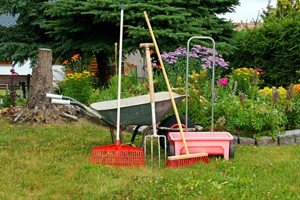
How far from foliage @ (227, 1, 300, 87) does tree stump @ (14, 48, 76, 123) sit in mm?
4181

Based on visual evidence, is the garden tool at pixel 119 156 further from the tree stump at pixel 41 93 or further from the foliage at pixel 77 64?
the foliage at pixel 77 64

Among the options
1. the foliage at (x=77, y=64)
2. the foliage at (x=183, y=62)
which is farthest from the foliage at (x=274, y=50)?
the foliage at (x=77, y=64)

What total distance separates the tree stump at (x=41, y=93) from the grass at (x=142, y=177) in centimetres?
194

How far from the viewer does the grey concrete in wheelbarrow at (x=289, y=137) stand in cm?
632

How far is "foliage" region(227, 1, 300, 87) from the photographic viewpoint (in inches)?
376

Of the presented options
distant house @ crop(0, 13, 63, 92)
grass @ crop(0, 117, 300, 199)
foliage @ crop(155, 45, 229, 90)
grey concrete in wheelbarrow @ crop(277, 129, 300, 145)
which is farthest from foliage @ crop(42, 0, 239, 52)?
grass @ crop(0, 117, 300, 199)

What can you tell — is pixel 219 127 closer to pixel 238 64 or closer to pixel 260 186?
pixel 260 186

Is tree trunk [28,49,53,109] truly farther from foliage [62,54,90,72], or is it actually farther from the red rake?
the red rake

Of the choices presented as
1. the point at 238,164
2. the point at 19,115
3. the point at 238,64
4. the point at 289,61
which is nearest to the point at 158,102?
the point at 238,164

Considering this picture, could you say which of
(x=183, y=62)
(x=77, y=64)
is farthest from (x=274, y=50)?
(x=77, y=64)

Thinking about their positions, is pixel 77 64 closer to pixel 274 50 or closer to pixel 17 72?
pixel 274 50

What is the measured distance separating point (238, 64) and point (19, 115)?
510 centimetres

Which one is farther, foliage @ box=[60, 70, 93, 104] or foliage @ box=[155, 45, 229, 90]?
foliage @ box=[60, 70, 93, 104]

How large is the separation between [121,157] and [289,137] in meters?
2.59
